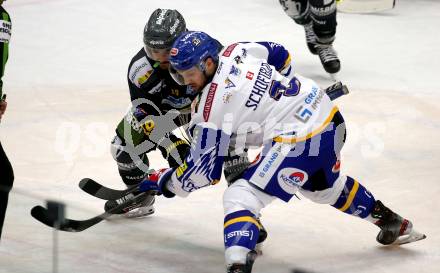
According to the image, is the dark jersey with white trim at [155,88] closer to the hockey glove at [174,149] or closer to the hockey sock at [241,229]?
the hockey glove at [174,149]

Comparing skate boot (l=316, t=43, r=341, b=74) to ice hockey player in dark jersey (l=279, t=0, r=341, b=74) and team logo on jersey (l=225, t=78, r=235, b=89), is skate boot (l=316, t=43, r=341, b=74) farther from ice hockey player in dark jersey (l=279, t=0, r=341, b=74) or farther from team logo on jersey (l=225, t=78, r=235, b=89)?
team logo on jersey (l=225, t=78, r=235, b=89)

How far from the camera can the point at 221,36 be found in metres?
7.57

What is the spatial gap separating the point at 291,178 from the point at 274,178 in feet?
0.25

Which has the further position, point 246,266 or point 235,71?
point 235,71

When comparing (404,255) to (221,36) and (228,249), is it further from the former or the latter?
(221,36)

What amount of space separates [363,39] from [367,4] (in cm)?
80

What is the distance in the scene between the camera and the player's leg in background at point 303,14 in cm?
671

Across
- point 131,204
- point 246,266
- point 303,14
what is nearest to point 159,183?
point 131,204

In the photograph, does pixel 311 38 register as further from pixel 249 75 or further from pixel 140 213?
pixel 249 75

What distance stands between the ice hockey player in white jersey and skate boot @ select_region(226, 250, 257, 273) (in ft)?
0.35

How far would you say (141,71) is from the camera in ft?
13.3

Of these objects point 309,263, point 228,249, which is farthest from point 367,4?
point 228,249

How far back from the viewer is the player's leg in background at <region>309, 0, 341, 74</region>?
6582 mm

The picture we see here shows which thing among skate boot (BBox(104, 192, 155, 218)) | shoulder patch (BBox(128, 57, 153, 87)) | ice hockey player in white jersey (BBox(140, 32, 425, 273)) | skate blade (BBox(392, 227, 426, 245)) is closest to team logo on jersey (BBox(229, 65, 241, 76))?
ice hockey player in white jersey (BBox(140, 32, 425, 273))
